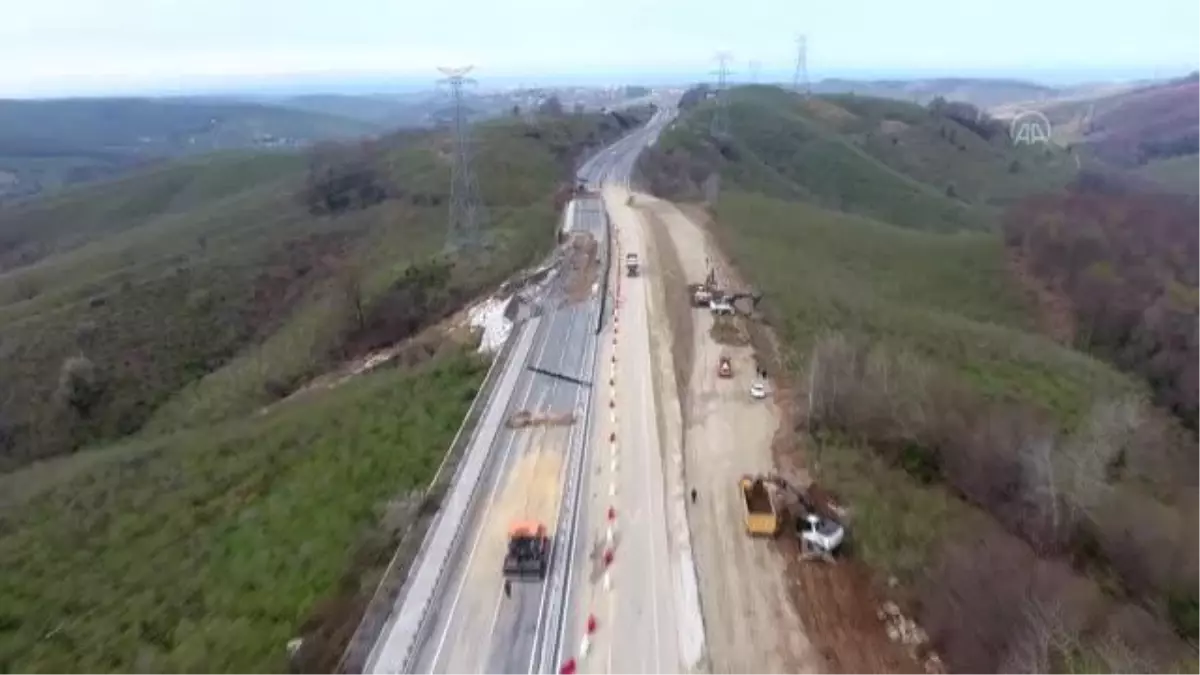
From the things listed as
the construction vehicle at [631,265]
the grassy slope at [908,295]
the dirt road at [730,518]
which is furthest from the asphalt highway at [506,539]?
the grassy slope at [908,295]

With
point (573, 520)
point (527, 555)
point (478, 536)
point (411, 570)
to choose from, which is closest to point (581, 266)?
point (573, 520)

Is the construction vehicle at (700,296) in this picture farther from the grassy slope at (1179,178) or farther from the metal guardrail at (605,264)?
the grassy slope at (1179,178)

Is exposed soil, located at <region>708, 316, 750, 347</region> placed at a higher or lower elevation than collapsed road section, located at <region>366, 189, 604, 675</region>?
lower

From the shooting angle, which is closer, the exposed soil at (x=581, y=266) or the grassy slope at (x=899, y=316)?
the grassy slope at (x=899, y=316)

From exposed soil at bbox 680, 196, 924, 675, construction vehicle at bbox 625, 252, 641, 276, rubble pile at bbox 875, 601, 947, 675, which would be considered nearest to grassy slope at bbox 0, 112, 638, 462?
construction vehicle at bbox 625, 252, 641, 276

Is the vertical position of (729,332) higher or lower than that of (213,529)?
higher

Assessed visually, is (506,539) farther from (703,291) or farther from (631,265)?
(631,265)

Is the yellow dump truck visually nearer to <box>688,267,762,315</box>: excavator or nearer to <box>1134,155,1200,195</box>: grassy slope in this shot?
<box>688,267,762,315</box>: excavator
